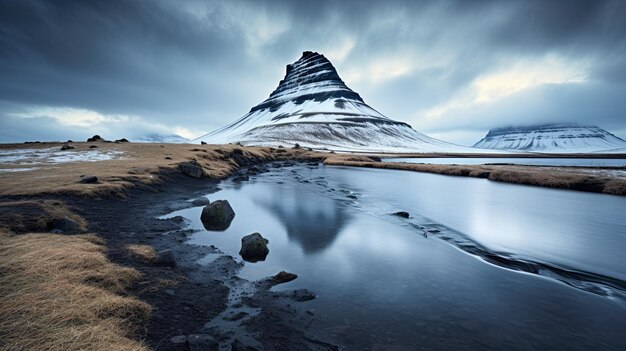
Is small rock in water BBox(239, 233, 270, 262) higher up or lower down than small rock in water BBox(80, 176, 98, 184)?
lower down

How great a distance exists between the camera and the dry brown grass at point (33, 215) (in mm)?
13047

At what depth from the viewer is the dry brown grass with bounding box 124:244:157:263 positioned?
1208 centimetres

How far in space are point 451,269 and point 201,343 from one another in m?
11.6

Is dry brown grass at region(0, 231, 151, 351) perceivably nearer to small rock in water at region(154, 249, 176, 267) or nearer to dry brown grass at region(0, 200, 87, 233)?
small rock in water at region(154, 249, 176, 267)

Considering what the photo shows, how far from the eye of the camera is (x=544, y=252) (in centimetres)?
1669

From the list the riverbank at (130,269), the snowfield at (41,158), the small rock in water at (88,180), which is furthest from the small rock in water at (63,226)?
the snowfield at (41,158)

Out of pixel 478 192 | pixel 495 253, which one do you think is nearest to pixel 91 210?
pixel 495 253

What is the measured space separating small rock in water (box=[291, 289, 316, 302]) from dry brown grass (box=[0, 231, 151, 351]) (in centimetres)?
463

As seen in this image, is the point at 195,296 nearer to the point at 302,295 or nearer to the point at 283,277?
the point at 283,277

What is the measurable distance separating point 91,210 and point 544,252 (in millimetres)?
27460

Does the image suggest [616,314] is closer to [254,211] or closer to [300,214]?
[300,214]

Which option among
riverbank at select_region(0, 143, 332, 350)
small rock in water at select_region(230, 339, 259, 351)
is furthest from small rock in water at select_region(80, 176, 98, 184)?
small rock in water at select_region(230, 339, 259, 351)

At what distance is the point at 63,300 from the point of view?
745 centimetres

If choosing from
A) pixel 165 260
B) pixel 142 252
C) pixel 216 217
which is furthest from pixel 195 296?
pixel 216 217
